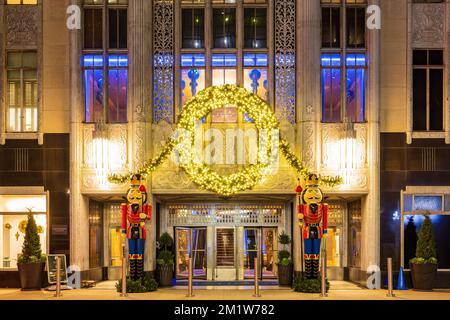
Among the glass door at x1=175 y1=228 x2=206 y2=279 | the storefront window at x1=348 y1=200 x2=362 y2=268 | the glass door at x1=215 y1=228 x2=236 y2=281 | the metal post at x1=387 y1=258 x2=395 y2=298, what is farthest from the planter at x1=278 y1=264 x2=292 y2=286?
the metal post at x1=387 y1=258 x2=395 y2=298

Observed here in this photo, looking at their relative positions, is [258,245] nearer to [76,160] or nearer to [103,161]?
[103,161]

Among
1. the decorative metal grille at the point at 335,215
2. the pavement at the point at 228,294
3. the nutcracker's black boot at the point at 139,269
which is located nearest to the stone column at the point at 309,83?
the decorative metal grille at the point at 335,215

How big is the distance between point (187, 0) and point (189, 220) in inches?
323

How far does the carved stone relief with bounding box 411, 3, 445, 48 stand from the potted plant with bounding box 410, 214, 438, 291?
6.24 metres

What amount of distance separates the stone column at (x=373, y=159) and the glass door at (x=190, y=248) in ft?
21.0

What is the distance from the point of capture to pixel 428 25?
31.5 meters

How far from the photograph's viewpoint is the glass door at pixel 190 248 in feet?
111

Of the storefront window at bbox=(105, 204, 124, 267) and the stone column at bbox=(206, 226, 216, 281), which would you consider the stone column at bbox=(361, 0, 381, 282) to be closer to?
the stone column at bbox=(206, 226, 216, 281)

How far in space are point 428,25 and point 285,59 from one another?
5.22m

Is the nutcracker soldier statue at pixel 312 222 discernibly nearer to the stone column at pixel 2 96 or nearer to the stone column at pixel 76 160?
the stone column at pixel 76 160

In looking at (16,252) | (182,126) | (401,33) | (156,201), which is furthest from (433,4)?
(16,252)

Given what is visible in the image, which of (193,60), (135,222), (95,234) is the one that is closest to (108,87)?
(193,60)

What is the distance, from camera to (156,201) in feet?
106

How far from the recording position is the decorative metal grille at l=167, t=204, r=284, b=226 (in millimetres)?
33500
